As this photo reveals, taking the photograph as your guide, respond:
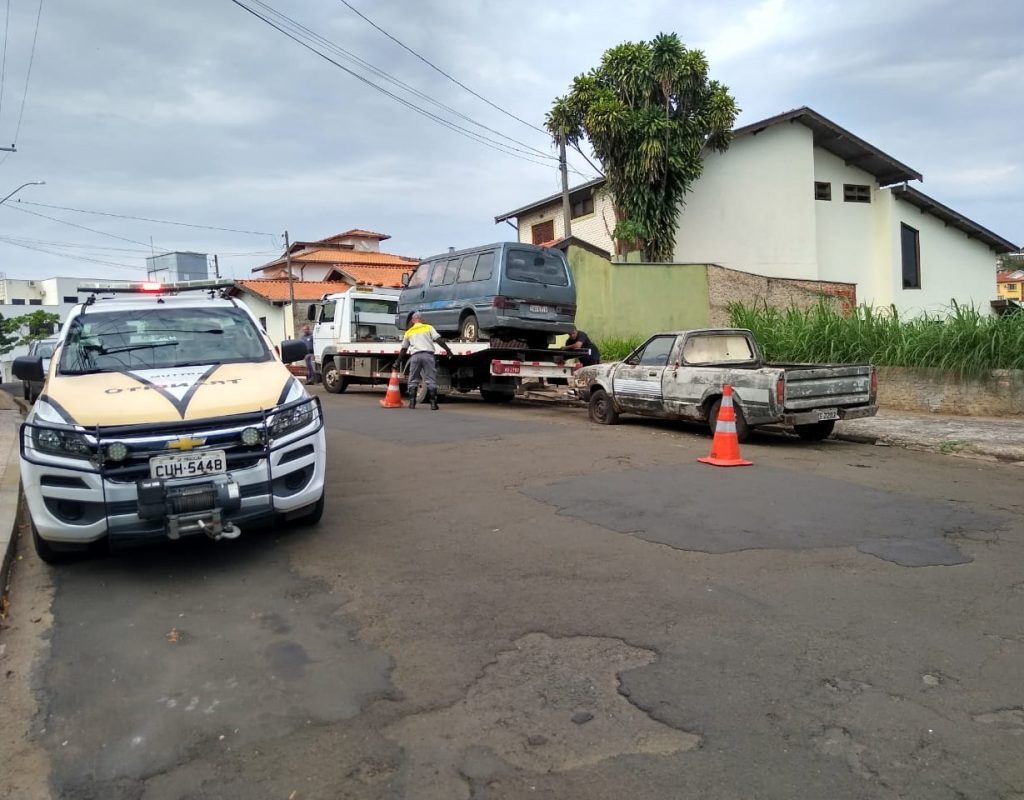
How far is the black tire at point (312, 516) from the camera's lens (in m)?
5.68

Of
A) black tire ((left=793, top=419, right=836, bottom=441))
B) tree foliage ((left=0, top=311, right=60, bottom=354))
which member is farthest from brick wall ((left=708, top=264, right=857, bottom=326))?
tree foliage ((left=0, top=311, right=60, bottom=354))

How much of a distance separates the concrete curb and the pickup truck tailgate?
7988mm

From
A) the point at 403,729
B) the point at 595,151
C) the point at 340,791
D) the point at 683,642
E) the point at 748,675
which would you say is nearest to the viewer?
the point at 340,791

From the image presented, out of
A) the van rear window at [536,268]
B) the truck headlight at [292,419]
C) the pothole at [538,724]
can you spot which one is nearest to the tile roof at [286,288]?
the van rear window at [536,268]

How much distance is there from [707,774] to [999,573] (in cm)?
314

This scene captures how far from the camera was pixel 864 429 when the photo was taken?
11.3 meters

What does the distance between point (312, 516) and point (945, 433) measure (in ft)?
28.8

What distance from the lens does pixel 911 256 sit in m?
27.4

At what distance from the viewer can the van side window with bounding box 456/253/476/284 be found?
14727 millimetres

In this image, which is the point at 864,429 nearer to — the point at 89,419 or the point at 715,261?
the point at 89,419

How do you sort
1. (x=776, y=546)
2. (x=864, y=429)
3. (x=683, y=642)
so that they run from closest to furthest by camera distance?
(x=683, y=642) → (x=776, y=546) → (x=864, y=429)

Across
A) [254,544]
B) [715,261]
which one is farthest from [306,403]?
[715,261]

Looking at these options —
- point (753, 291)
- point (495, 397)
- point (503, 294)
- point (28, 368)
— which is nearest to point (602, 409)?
point (503, 294)

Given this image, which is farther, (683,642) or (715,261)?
(715,261)
